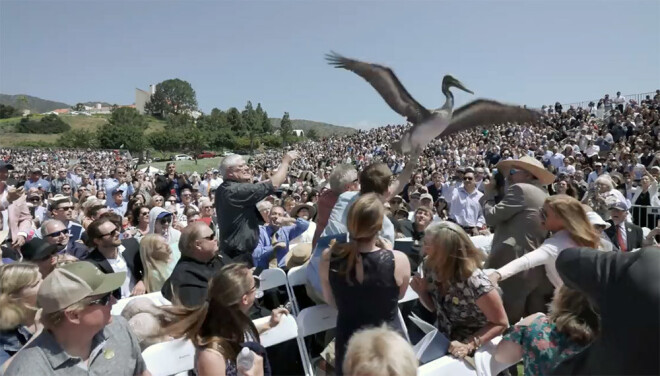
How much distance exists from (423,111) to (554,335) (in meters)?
5.83

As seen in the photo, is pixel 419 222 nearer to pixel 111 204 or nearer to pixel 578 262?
pixel 578 262

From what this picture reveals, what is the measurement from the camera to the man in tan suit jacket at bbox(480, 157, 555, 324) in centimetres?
321

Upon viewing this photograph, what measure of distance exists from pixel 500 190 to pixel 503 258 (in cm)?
162

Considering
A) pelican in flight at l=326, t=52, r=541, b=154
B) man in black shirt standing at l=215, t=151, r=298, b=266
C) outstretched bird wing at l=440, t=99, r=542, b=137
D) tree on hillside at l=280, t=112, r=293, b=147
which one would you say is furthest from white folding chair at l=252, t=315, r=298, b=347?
tree on hillside at l=280, t=112, r=293, b=147

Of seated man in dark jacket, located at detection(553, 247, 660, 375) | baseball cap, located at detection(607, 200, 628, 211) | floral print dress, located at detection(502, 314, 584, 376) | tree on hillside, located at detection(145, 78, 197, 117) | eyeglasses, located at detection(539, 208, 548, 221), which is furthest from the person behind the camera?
tree on hillside, located at detection(145, 78, 197, 117)

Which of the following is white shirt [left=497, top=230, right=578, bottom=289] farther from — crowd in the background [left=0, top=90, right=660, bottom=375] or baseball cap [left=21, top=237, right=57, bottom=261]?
baseball cap [left=21, top=237, right=57, bottom=261]

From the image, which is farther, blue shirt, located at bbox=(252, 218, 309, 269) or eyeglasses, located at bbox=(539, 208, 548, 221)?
blue shirt, located at bbox=(252, 218, 309, 269)

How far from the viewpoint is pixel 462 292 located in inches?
102

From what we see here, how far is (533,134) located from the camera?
66.6 ft

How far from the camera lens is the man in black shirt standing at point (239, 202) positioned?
12.7 feet

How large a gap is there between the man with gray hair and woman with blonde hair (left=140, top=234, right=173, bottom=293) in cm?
134

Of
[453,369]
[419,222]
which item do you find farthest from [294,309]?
[419,222]

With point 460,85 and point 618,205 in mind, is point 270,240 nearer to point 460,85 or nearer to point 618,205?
point 618,205

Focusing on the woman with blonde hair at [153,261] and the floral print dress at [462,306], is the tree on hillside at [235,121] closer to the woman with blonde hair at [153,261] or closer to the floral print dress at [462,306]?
the woman with blonde hair at [153,261]
